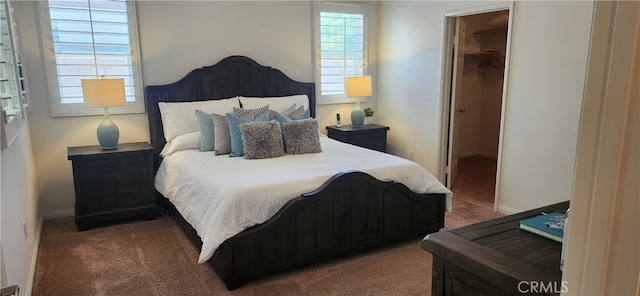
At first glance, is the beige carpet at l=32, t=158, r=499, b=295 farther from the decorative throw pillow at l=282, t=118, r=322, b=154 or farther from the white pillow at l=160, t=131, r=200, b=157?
the decorative throw pillow at l=282, t=118, r=322, b=154

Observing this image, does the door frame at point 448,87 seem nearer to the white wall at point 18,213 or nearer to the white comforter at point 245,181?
the white comforter at point 245,181

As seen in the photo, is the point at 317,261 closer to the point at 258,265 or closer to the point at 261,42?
the point at 258,265

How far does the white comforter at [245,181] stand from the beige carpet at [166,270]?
31 cm

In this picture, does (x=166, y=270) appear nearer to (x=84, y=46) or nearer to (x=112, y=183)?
(x=112, y=183)

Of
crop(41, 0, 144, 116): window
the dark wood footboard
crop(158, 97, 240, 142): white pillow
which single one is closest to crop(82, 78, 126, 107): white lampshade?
crop(41, 0, 144, 116): window

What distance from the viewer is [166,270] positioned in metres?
2.90

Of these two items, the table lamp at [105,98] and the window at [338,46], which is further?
the window at [338,46]

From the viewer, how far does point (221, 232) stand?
8.27ft

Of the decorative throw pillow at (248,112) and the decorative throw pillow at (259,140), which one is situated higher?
the decorative throw pillow at (248,112)

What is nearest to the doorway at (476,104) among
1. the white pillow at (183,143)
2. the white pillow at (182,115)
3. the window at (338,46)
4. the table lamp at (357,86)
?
the table lamp at (357,86)

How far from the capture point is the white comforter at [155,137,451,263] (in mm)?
2590

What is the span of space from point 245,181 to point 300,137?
1013 millimetres

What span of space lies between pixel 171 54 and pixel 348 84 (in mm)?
1960

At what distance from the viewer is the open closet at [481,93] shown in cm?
596
